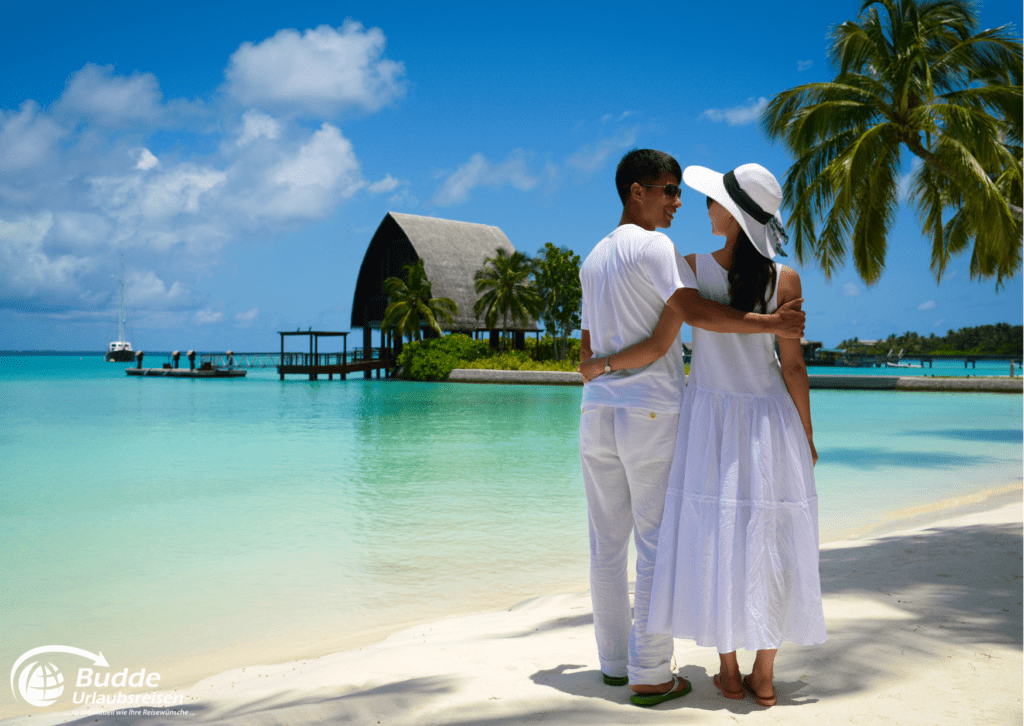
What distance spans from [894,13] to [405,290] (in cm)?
2470

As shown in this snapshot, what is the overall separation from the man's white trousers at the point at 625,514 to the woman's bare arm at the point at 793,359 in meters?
0.34

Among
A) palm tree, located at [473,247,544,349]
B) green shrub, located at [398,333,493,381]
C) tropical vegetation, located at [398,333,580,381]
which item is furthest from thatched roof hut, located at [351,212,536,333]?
tropical vegetation, located at [398,333,580,381]

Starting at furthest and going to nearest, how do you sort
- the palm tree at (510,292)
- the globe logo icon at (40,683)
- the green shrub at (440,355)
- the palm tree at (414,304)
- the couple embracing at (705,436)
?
the palm tree at (510,292) < the palm tree at (414,304) < the green shrub at (440,355) < the globe logo icon at (40,683) < the couple embracing at (705,436)

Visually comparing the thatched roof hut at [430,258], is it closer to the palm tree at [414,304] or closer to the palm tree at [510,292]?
the palm tree at [414,304]

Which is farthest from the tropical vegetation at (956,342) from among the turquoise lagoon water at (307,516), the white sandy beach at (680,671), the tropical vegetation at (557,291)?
the white sandy beach at (680,671)

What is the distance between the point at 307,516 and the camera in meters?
7.18

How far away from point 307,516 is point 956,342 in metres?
78.9

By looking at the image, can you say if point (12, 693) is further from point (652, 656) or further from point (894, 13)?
point (894, 13)

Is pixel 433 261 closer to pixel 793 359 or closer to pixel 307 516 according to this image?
pixel 307 516

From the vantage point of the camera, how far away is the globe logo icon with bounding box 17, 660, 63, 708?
11.1 ft

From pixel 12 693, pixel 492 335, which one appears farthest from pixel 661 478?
pixel 492 335

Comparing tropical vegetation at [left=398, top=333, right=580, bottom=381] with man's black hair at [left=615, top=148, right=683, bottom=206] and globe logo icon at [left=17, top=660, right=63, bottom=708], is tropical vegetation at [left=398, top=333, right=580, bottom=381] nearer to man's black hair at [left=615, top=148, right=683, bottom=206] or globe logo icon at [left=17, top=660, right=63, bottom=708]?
globe logo icon at [left=17, top=660, right=63, bottom=708]

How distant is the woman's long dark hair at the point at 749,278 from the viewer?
203 centimetres

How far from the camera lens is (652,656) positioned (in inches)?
83.6
